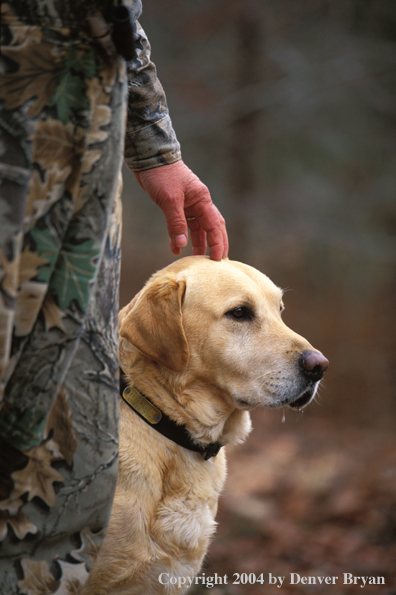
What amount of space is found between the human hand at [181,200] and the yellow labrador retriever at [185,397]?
20 centimetres

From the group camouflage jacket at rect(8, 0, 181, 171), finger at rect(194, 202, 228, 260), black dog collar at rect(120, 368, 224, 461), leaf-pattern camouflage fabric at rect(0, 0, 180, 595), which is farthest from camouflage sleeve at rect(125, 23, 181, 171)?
black dog collar at rect(120, 368, 224, 461)

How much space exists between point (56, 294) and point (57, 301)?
0.05 feet

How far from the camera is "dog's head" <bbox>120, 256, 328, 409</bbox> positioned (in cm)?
224

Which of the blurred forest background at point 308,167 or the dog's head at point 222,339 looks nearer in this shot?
the dog's head at point 222,339

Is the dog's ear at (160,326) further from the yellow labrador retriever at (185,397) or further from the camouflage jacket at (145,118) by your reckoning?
the camouflage jacket at (145,118)

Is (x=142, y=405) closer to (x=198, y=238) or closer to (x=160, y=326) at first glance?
(x=160, y=326)

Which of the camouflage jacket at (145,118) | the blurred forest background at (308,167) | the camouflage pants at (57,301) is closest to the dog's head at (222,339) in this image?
the camouflage jacket at (145,118)

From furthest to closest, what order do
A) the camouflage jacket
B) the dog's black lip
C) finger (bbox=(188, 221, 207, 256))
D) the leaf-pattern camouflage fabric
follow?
finger (bbox=(188, 221, 207, 256)) < the dog's black lip < the camouflage jacket < the leaf-pattern camouflage fabric

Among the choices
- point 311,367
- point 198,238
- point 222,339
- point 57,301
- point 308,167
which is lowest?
point 57,301

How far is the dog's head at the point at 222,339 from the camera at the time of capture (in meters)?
2.24

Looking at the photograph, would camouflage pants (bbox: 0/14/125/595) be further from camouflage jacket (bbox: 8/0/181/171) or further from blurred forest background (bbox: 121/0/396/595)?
blurred forest background (bbox: 121/0/396/595)

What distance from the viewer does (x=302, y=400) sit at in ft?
7.63

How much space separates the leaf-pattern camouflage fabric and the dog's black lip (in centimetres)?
110

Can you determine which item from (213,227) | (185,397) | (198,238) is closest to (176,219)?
(213,227)
